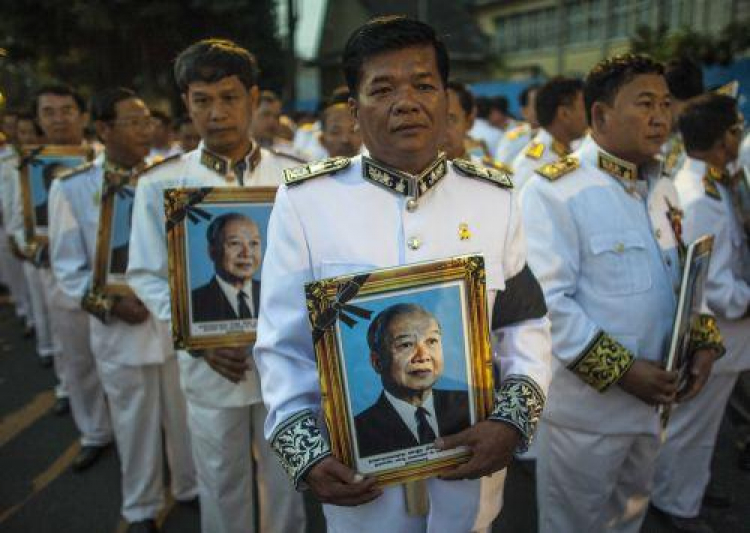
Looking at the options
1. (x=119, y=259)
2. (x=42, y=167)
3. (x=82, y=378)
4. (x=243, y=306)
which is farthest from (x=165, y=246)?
(x=42, y=167)

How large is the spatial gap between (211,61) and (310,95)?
3837cm

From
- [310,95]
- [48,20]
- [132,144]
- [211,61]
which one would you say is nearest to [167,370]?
[132,144]

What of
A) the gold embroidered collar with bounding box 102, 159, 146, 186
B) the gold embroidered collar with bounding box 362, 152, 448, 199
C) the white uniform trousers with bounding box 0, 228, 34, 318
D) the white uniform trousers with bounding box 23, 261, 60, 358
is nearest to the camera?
the gold embroidered collar with bounding box 362, 152, 448, 199

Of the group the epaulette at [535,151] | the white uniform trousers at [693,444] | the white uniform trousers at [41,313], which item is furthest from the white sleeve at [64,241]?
the epaulette at [535,151]

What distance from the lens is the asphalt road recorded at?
3406 millimetres

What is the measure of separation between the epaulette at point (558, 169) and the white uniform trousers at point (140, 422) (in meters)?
2.09

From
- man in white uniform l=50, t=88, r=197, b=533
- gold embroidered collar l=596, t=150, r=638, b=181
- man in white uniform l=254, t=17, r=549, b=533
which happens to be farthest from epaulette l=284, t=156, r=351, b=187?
man in white uniform l=50, t=88, r=197, b=533

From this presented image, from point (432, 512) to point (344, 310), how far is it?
0.64 m

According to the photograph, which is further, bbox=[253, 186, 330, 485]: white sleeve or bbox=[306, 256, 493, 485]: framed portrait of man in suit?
bbox=[253, 186, 330, 485]: white sleeve

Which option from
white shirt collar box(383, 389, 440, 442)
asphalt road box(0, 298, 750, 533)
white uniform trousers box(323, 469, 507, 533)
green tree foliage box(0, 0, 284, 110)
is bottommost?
asphalt road box(0, 298, 750, 533)

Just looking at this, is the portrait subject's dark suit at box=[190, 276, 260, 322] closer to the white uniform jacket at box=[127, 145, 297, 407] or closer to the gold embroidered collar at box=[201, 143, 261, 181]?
the white uniform jacket at box=[127, 145, 297, 407]

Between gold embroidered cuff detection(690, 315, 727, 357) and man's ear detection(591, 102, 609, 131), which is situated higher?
man's ear detection(591, 102, 609, 131)

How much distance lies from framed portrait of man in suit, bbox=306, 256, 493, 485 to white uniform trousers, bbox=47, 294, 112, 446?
3311 mm

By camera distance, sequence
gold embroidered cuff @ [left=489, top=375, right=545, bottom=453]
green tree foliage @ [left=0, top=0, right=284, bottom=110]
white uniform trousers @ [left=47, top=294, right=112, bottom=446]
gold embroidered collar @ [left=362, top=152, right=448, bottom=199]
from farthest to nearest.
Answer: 1. green tree foliage @ [left=0, top=0, right=284, bottom=110]
2. white uniform trousers @ [left=47, top=294, right=112, bottom=446]
3. gold embroidered collar @ [left=362, top=152, right=448, bottom=199]
4. gold embroidered cuff @ [left=489, top=375, right=545, bottom=453]
